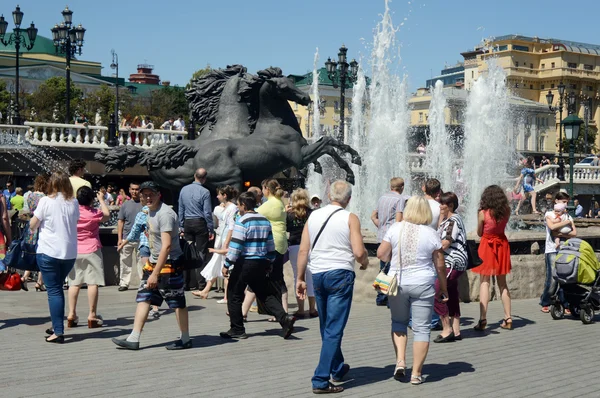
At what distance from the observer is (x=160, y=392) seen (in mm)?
7055

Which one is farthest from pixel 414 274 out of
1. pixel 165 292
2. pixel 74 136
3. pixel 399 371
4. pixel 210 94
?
pixel 74 136

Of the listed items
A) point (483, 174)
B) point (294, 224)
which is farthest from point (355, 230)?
point (483, 174)

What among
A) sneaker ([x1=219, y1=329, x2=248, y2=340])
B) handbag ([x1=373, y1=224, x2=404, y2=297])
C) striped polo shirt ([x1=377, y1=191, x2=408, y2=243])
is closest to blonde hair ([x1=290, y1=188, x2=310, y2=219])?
striped polo shirt ([x1=377, y1=191, x2=408, y2=243])

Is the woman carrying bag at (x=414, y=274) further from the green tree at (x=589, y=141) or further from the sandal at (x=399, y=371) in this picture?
the green tree at (x=589, y=141)

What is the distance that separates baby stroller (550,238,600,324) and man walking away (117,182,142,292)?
598 centimetres

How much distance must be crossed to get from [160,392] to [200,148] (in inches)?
330

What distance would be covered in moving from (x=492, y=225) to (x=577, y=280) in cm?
142

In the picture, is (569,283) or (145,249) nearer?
(145,249)

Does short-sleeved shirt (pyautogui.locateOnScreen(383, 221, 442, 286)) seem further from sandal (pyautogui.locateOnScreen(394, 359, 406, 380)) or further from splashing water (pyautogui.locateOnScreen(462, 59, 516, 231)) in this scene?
splashing water (pyautogui.locateOnScreen(462, 59, 516, 231))

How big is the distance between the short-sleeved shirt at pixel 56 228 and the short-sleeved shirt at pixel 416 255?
11.7 ft

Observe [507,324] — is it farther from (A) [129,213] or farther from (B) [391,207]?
(A) [129,213]

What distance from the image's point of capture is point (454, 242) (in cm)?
962

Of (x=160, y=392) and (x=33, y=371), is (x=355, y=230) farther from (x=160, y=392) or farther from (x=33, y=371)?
(x=33, y=371)

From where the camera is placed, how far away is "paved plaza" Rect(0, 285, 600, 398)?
7.23 metres
